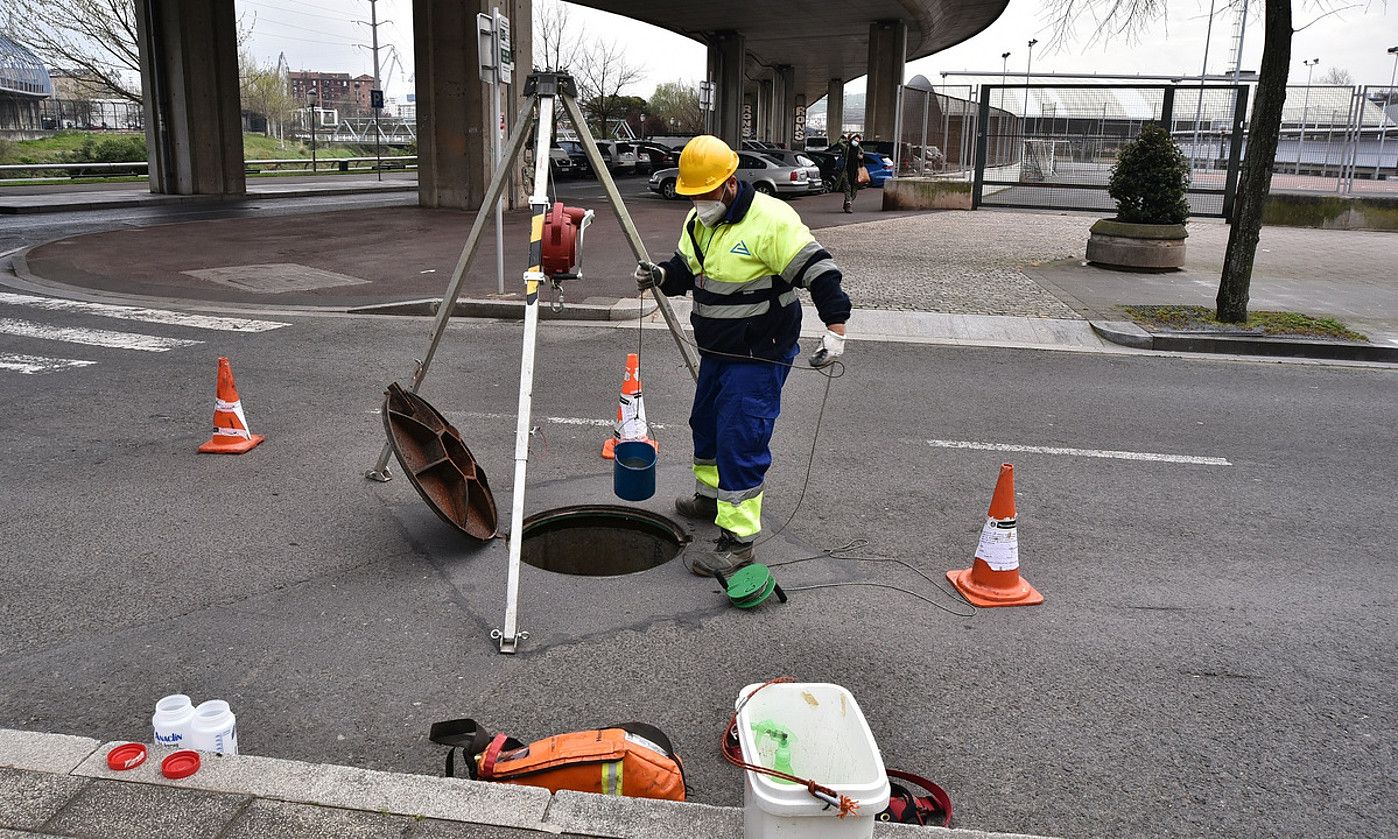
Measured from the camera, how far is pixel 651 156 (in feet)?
141

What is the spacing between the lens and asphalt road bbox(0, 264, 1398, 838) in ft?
11.3

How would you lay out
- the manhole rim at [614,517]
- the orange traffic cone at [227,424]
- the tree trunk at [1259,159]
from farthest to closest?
the tree trunk at [1259,159]
the orange traffic cone at [227,424]
the manhole rim at [614,517]

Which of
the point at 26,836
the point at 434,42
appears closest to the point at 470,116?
the point at 434,42

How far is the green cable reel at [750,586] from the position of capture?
4410mm

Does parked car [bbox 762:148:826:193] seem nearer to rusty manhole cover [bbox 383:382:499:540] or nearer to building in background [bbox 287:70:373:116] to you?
rusty manhole cover [bbox 383:382:499:540]

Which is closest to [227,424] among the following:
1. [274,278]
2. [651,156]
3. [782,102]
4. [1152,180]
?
[274,278]

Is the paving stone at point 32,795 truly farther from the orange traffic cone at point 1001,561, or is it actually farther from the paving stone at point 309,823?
the orange traffic cone at point 1001,561

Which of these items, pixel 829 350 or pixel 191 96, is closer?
pixel 829 350

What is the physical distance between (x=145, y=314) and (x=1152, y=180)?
13.1 meters

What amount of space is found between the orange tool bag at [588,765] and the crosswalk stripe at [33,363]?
7154 mm

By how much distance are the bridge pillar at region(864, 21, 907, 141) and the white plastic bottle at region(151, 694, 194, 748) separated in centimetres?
4165

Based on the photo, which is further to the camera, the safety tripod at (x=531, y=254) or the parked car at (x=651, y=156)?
the parked car at (x=651, y=156)

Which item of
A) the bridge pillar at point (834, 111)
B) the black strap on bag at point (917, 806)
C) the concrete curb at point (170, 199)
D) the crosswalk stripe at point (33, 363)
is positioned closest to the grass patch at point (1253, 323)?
the black strap on bag at point (917, 806)

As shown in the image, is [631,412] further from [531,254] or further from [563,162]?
[563,162]
